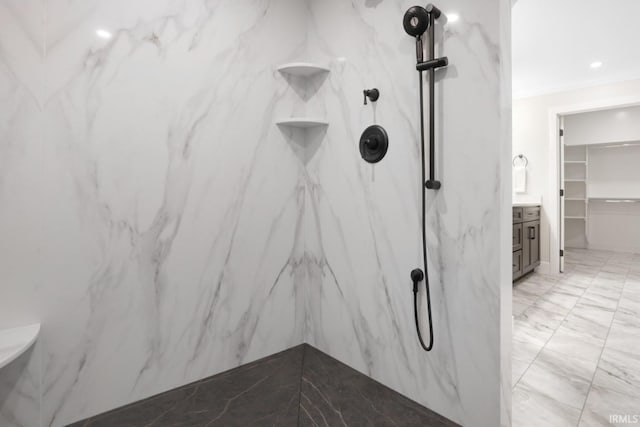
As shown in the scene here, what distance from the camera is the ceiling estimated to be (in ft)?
9.08

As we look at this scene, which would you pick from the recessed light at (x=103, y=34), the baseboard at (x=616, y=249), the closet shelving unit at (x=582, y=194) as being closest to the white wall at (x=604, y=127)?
the closet shelving unit at (x=582, y=194)

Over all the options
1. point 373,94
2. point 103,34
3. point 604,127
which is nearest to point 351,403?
point 373,94

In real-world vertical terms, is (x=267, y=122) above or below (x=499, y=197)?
above

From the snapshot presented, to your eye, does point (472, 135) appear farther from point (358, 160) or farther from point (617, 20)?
point (617, 20)

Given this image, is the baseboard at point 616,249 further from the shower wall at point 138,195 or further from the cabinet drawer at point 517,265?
the shower wall at point 138,195

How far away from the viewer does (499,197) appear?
132cm

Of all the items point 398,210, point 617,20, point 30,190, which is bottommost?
point 398,210

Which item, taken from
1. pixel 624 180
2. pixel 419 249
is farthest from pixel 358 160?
pixel 624 180

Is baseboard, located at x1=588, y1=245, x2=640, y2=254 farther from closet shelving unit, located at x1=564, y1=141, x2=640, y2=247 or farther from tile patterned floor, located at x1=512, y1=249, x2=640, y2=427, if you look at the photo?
tile patterned floor, located at x1=512, y1=249, x2=640, y2=427

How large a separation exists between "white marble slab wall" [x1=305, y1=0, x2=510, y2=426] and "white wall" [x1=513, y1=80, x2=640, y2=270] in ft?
13.5

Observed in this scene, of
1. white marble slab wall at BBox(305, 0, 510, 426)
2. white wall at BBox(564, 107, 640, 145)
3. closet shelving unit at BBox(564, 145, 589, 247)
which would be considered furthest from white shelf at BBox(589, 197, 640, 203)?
white marble slab wall at BBox(305, 0, 510, 426)

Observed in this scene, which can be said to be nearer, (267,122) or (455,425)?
(455,425)

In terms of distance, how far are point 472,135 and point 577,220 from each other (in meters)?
7.05

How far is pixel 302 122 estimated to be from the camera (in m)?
2.07
